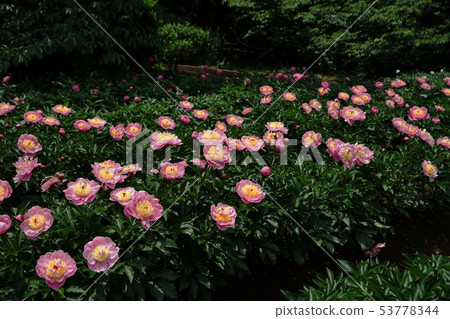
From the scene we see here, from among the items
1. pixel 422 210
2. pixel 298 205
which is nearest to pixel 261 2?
pixel 422 210

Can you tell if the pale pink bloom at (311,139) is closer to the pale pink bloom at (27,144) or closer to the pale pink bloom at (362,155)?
the pale pink bloom at (362,155)

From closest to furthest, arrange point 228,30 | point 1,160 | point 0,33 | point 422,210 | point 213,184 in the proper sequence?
1. point 213,184
2. point 1,160
3. point 422,210
4. point 0,33
5. point 228,30

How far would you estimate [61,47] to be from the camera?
4520 mm

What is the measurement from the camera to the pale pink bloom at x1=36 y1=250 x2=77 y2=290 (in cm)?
147

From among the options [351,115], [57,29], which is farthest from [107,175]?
[57,29]

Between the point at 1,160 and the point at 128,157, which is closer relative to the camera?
the point at 1,160

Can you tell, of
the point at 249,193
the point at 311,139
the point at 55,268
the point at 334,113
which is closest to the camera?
the point at 55,268

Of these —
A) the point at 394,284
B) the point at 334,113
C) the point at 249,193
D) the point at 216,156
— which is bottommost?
the point at 334,113

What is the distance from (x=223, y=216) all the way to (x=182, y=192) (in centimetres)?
39

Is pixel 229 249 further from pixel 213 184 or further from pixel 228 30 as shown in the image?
pixel 228 30

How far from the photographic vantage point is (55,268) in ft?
4.83

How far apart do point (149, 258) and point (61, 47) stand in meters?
3.68

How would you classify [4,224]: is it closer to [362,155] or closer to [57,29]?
[362,155]

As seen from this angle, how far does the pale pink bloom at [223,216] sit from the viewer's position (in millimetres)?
1777
